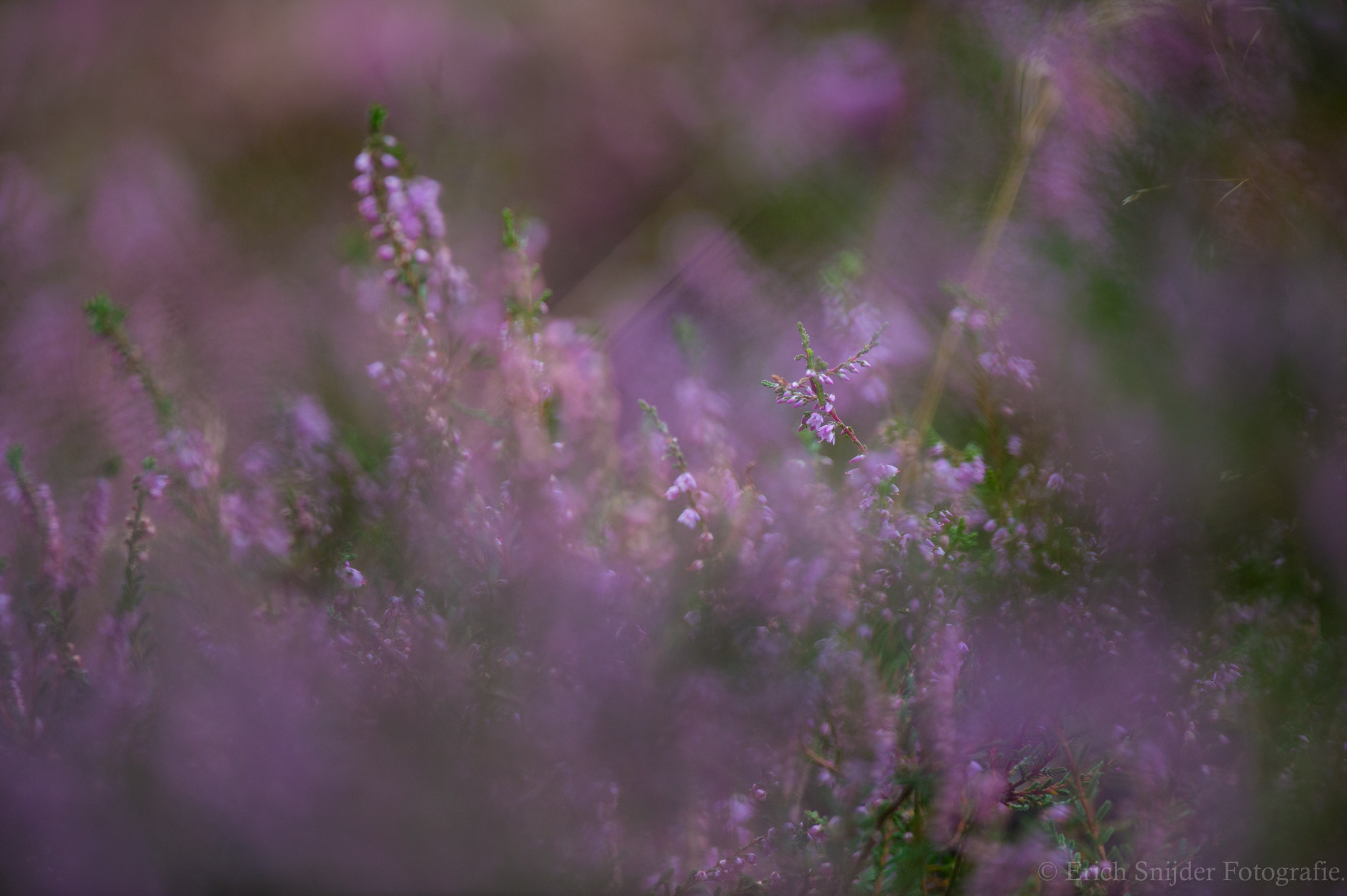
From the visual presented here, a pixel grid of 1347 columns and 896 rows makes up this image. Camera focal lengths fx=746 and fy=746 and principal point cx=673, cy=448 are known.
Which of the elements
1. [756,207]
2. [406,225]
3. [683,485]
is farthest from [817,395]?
[756,207]

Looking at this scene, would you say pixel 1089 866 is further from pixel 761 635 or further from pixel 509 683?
pixel 509 683

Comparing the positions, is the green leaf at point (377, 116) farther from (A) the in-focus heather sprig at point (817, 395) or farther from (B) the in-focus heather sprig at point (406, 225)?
(A) the in-focus heather sprig at point (817, 395)

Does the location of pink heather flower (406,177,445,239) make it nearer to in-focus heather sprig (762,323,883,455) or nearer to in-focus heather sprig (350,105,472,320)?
in-focus heather sprig (350,105,472,320)

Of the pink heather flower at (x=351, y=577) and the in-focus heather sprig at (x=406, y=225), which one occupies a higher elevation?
the in-focus heather sprig at (x=406, y=225)

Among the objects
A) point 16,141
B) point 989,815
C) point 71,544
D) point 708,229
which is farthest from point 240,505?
point 16,141

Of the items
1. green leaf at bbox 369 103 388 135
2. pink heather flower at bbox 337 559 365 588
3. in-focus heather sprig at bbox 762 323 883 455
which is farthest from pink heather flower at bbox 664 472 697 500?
green leaf at bbox 369 103 388 135

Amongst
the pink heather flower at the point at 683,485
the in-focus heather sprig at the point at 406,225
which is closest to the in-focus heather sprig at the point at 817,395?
the pink heather flower at the point at 683,485

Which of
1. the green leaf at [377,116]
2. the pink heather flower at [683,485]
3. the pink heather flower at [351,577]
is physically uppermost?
the green leaf at [377,116]

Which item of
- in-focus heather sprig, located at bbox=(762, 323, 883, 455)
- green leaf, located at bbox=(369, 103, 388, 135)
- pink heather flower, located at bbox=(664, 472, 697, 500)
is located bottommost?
pink heather flower, located at bbox=(664, 472, 697, 500)
